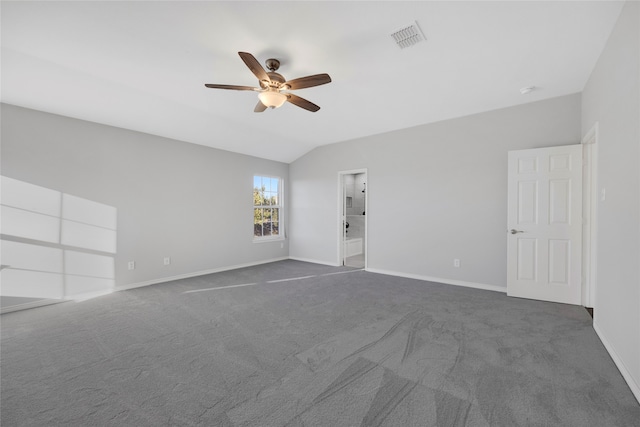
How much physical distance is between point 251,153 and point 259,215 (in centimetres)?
144

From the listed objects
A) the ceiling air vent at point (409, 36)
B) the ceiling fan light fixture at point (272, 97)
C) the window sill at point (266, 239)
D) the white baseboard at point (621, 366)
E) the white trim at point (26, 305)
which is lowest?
the white trim at point (26, 305)

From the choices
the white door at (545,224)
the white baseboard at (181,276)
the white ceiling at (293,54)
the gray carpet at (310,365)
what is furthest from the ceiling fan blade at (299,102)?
the white baseboard at (181,276)

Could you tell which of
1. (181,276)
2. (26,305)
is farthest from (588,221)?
(26,305)

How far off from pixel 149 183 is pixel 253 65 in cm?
323

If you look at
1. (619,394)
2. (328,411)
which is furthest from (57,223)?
(619,394)

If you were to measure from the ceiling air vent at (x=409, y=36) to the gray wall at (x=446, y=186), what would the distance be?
229cm

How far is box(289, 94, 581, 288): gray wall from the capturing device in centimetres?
364

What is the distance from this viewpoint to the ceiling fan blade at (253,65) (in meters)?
1.97

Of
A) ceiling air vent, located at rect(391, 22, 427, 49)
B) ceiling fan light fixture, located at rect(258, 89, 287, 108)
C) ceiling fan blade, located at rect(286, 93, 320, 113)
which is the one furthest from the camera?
ceiling fan blade, located at rect(286, 93, 320, 113)

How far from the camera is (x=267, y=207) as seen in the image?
6.23 metres

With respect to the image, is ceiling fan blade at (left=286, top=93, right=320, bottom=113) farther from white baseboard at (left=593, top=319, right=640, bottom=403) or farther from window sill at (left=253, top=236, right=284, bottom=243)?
window sill at (left=253, top=236, right=284, bottom=243)

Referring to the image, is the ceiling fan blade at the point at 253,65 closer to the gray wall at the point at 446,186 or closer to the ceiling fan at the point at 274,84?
the ceiling fan at the point at 274,84

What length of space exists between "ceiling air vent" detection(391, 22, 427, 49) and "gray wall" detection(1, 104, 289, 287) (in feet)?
13.1

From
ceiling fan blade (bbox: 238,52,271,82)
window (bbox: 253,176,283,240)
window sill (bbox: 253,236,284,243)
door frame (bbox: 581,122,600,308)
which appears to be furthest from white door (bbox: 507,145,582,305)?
window (bbox: 253,176,283,240)
